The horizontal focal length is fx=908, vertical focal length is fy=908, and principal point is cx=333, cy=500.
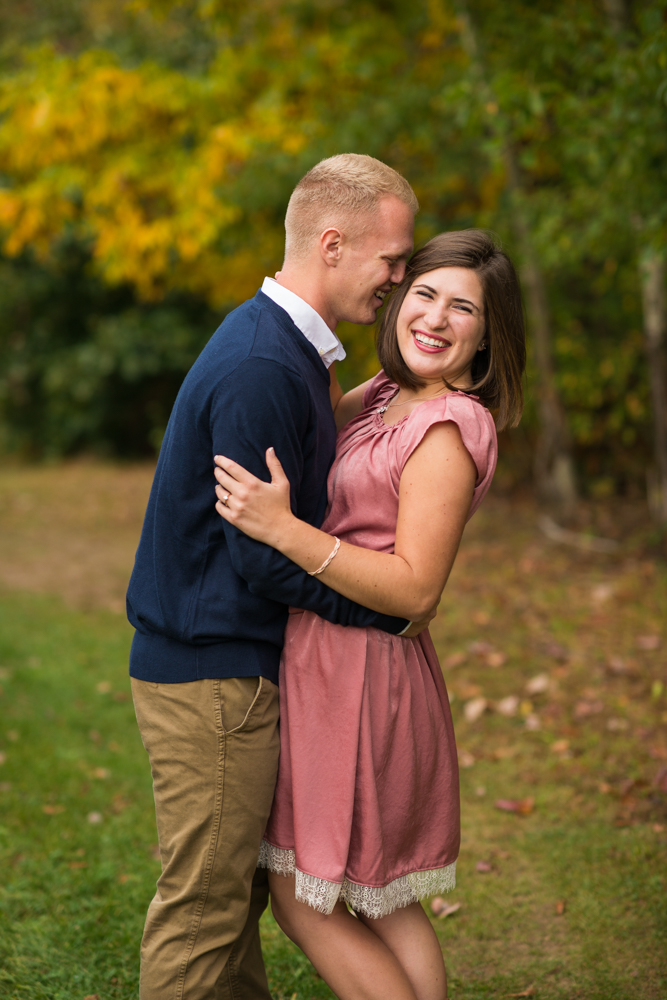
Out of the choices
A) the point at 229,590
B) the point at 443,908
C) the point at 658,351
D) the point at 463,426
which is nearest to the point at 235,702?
the point at 229,590

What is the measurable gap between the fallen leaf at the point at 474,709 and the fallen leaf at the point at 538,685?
0.30 meters

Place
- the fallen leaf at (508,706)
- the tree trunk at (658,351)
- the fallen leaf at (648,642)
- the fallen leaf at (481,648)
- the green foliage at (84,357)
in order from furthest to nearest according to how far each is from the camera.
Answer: the green foliage at (84,357) → the tree trunk at (658,351) → the fallen leaf at (481,648) → the fallen leaf at (648,642) → the fallen leaf at (508,706)

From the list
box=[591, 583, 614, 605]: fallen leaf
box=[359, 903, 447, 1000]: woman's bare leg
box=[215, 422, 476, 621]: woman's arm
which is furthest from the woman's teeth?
box=[591, 583, 614, 605]: fallen leaf

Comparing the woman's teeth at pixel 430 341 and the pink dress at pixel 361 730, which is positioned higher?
the woman's teeth at pixel 430 341

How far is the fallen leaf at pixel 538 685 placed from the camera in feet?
16.8

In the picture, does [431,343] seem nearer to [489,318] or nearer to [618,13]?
[489,318]

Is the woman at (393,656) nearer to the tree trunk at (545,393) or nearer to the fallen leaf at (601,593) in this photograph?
the fallen leaf at (601,593)

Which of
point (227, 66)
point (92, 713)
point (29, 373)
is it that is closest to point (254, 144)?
point (227, 66)

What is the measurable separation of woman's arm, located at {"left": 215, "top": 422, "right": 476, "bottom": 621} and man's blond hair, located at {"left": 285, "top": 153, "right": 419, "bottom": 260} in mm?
528

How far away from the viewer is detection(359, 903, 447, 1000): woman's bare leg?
2.23m

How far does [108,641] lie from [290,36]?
5452 mm

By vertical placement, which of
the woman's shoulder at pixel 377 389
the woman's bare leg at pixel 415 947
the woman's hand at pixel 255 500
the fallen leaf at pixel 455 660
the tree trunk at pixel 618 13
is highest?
the tree trunk at pixel 618 13

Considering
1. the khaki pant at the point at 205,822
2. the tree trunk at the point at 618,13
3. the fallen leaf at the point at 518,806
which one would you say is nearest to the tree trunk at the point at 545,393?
the tree trunk at the point at 618,13

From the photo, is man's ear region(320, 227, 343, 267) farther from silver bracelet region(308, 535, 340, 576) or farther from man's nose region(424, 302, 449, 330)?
silver bracelet region(308, 535, 340, 576)
